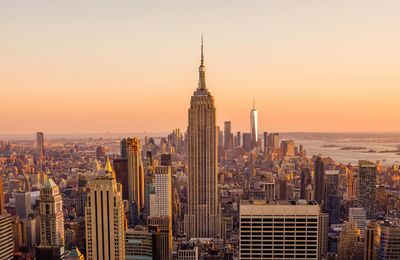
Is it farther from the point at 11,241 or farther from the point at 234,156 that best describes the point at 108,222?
the point at 234,156

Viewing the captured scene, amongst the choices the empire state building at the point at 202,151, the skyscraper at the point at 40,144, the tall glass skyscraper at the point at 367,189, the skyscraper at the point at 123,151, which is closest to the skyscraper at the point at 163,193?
the skyscraper at the point at 123,151

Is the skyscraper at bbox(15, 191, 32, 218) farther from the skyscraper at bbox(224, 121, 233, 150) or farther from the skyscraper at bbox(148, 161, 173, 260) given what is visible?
the skyscraper at bbox(224, 121, 233, 150)

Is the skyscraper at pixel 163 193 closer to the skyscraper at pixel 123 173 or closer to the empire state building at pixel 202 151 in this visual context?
the skyscraper at pixel 123 173

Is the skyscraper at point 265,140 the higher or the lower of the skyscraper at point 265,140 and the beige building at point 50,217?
the higher

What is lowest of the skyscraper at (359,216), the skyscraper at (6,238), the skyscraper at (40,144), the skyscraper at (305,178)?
the skyscraper at (359,216)

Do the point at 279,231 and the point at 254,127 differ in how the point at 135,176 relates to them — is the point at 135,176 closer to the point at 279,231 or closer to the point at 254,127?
the point at 254,127

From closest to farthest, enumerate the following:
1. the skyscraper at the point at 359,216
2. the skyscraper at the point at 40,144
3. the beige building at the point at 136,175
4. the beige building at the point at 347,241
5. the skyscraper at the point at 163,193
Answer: the skyscraper at the point at 40,144, the beige building at the point at 347,241, the skyscraper at the point at 359,216, the skyscraper at the point at 163,193, the beige building at the point at 136,175

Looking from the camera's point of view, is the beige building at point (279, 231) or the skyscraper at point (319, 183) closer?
the beige building at point (279, 231)
